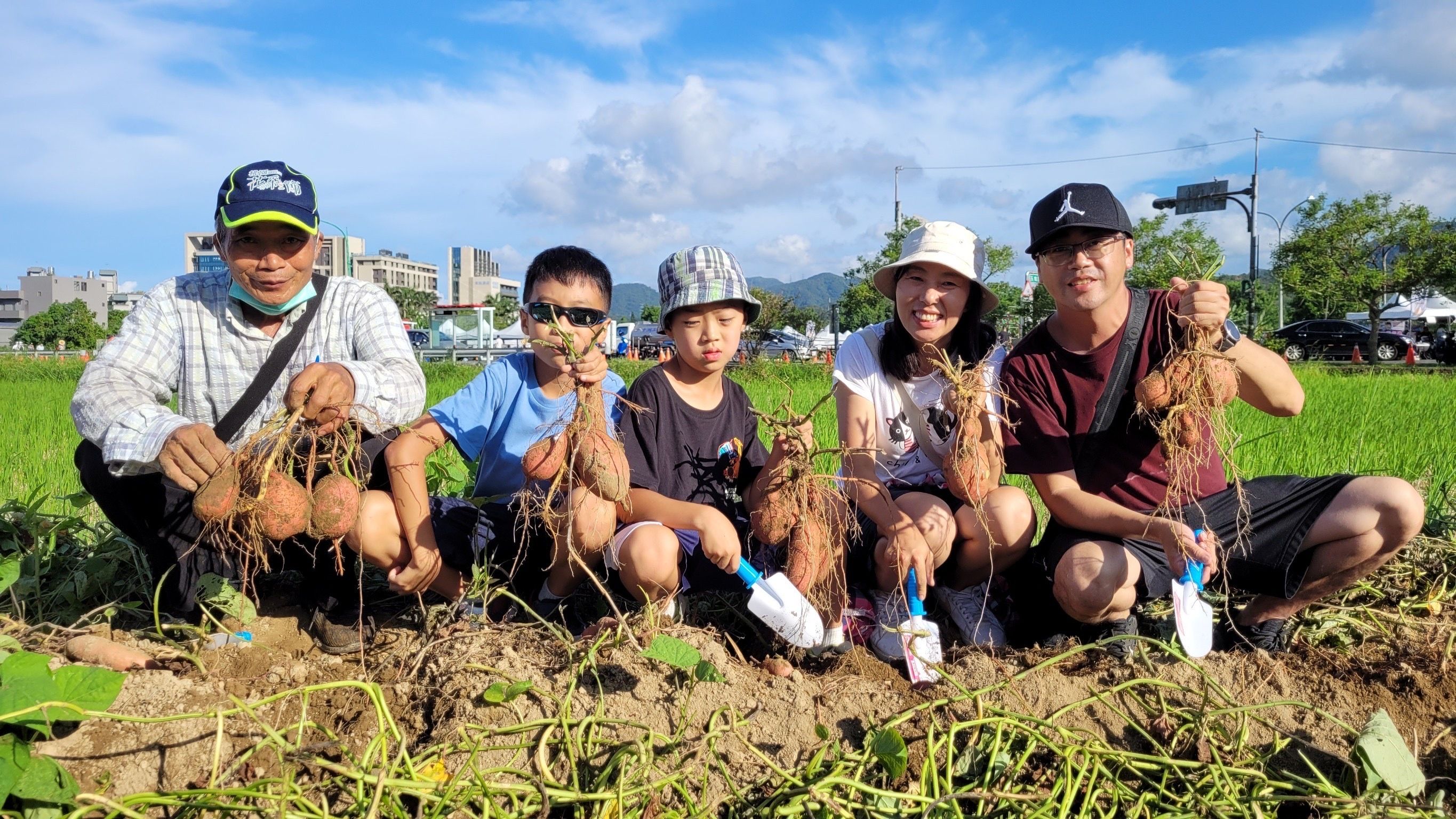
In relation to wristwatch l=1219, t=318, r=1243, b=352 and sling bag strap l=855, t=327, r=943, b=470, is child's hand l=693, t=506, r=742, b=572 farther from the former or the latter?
wristwatch l=1219, t=318, r=1243, b=352

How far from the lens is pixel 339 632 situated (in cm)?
229

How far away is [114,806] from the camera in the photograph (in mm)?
1405

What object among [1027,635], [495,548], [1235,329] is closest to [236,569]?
[495,548]

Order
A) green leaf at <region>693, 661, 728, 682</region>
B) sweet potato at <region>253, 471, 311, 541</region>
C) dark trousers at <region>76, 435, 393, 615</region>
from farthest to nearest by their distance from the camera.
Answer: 1. dark trousers at <region>76, 435, 393, 615</region>
2. sweet potato at <region>253, 471, 311, 541</region>
3. green leaf at <region>693, 661, 728, 682</region>

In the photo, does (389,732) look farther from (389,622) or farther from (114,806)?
(389,622)

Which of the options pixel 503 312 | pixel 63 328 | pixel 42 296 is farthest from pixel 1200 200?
pixel 42 296

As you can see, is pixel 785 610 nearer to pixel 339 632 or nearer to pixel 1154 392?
pixel 1154 392

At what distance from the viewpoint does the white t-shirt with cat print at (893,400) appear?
2477 millimetres

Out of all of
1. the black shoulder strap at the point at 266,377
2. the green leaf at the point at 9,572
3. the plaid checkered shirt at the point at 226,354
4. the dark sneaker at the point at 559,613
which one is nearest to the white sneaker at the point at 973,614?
the dark sneaker at the point at 559,613

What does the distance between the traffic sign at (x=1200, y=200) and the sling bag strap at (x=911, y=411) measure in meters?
13.6

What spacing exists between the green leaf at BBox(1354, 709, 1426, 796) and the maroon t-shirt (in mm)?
731

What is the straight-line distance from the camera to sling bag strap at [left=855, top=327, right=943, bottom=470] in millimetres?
2496

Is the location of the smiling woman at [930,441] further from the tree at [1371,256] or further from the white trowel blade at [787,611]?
the tree at [1371,256]

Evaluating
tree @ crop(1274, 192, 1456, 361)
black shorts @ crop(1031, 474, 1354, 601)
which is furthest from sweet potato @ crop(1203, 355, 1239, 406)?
tree @ crop(1274, 192, 1456, 361)
